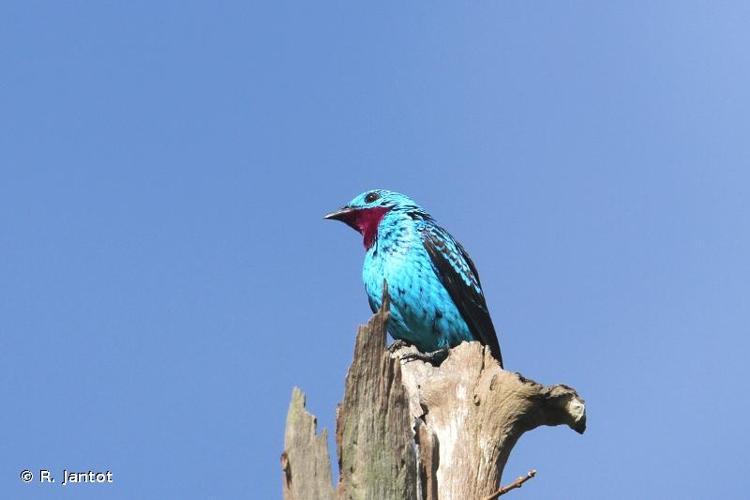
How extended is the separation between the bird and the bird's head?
0.04 m

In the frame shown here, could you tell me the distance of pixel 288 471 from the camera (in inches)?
223

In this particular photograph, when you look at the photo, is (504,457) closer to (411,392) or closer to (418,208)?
(411,392)

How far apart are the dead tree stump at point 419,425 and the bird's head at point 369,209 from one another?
397cm

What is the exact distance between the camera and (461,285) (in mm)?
10766

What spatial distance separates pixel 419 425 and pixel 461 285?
4.43 m

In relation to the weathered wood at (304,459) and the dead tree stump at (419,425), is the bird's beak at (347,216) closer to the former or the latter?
the dead tree stump at (419,425)

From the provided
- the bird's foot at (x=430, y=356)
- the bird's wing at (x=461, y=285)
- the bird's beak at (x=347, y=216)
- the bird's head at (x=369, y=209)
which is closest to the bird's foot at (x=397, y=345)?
the bird's foot at (x=430, y=356)

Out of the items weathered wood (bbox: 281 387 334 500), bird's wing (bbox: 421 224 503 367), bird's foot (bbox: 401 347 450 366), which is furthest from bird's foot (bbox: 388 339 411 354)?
weathered wood (bbox: 281 387 334 500)

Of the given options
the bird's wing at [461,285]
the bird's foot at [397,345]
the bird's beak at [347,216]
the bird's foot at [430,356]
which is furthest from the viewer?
Answer: the bird's beak at [347,216]

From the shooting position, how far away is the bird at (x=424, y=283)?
34.2 ft

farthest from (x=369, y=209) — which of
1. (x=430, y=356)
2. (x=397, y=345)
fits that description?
(x=430, y=356)

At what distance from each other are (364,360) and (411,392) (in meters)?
1.49

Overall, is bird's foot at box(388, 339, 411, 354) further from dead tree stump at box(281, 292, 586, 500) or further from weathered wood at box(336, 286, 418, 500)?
weathered wood at box(336, 286, 418, 500)

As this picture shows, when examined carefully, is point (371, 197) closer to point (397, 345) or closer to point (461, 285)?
point (461, 285)
